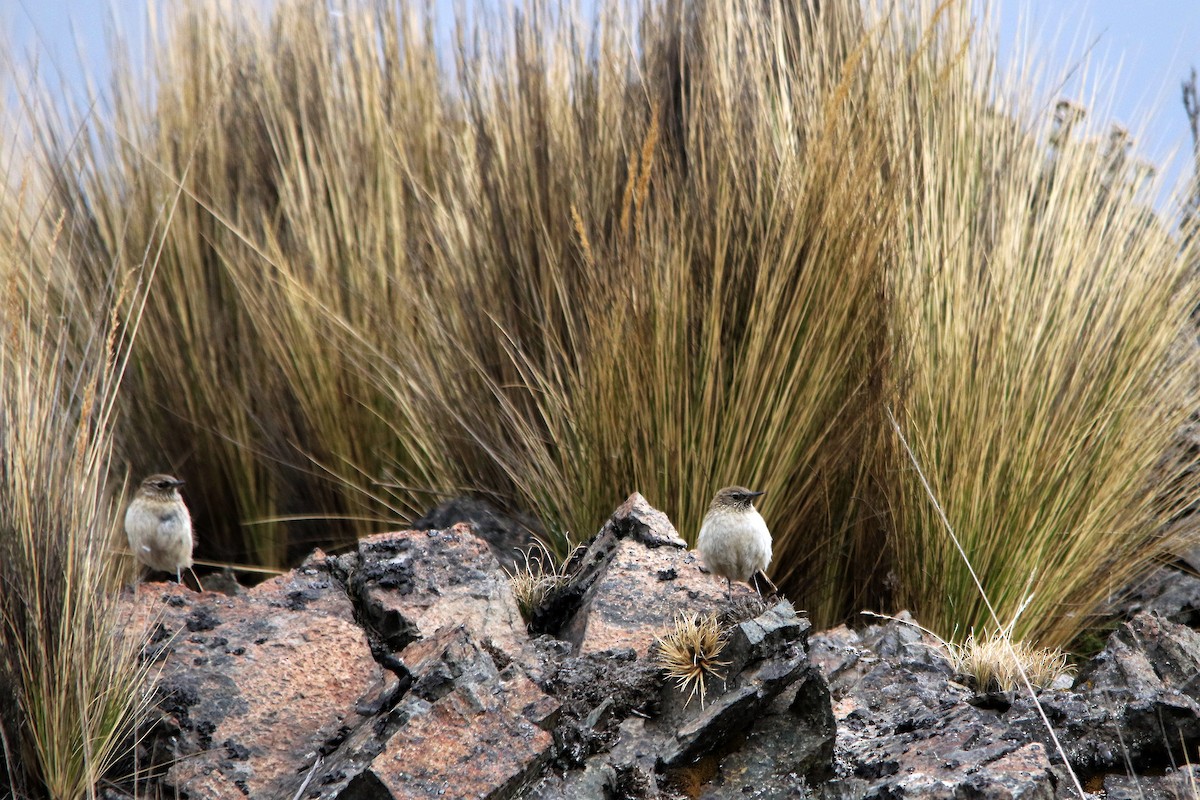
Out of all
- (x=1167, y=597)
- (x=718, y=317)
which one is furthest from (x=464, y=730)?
(x=1167, y=597)

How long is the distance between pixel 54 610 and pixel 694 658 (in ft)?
4.36

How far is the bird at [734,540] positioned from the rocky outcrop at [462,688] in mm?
83

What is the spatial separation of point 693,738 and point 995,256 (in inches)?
88.4

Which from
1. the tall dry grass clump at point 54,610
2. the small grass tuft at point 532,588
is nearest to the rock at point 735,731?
the small grass tuft at point 532,588

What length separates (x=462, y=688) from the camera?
250cm

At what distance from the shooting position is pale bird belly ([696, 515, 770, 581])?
9.46ft

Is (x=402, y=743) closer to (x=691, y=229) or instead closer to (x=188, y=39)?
(x=691, y=229)

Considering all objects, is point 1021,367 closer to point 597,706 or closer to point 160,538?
point 597,706

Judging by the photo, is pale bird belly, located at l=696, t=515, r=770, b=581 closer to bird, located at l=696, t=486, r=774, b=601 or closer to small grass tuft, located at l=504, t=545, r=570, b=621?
bird, located at l=696, t=486, r=774, b=601

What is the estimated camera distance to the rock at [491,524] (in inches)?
154

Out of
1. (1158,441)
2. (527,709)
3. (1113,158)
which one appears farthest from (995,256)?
(527,709)

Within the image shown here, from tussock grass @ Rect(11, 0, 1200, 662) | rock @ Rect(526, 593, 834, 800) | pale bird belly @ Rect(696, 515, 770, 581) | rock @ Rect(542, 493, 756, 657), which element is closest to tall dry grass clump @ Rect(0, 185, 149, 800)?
tussock grass @ Rect(11, 0, 1200, 662)

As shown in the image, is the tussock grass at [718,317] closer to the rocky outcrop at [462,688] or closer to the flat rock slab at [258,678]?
the rocky outcrop at [462,688]

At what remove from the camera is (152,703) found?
2639 mm
